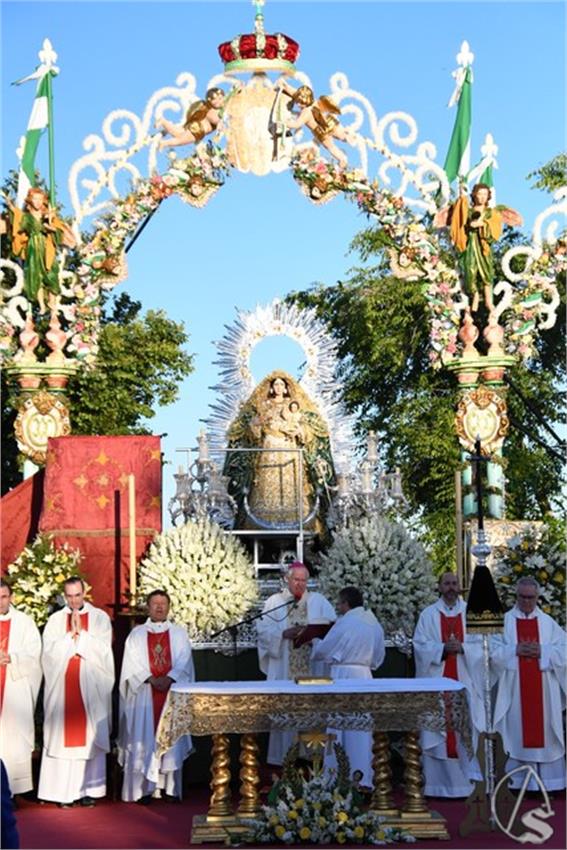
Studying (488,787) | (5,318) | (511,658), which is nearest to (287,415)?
(5,318)

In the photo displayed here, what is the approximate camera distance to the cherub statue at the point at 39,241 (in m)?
18.0

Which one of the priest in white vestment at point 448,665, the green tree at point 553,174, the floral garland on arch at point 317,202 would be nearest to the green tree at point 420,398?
the green tree at point 553,174

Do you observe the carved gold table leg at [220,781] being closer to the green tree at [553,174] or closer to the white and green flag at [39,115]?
the white and green flag at [39,115]

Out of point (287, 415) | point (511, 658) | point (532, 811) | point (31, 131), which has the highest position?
point (31, 131)

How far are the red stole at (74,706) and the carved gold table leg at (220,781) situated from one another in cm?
209

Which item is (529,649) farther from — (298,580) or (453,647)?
(298,580)

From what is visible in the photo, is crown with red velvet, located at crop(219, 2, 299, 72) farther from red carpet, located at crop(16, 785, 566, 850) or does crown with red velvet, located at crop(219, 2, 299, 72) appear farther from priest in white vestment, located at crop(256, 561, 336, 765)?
red carpet, located at crop(16, 785, 566, 850)

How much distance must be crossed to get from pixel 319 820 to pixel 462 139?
9.61 m

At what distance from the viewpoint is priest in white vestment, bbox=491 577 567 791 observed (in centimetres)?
1372

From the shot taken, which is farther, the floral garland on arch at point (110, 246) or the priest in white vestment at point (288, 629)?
the floral garland on arch at point (110, 246)

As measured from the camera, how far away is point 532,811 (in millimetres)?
11656

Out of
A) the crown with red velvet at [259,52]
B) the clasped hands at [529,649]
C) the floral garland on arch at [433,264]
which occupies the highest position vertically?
the crown with red velvet at [259,52]

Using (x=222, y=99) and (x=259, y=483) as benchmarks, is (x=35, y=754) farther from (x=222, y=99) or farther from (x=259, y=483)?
(x=222, y=99)

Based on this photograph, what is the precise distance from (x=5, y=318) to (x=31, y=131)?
7.06 feet
